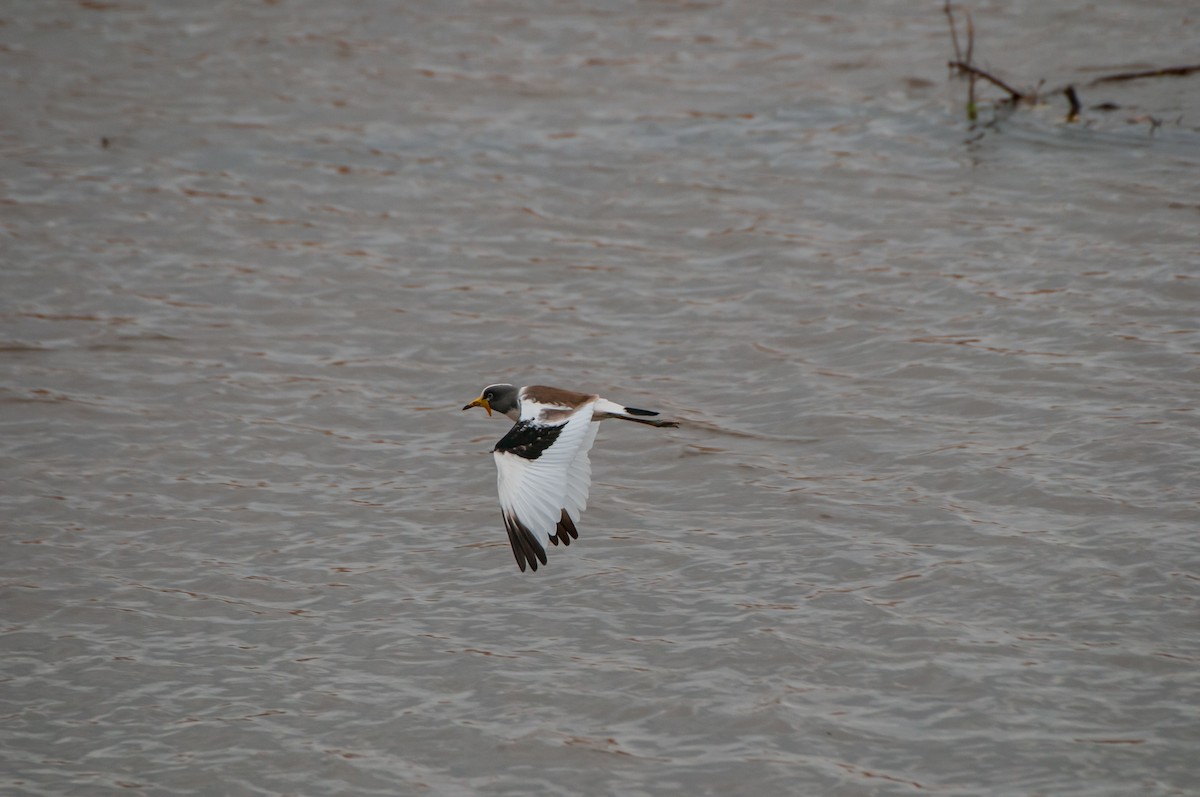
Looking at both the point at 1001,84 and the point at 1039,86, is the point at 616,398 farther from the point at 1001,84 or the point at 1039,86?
the point at 1039,86

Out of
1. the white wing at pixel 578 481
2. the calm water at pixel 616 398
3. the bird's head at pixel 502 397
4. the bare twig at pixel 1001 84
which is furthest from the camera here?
the bare twig at pixel 1001 84

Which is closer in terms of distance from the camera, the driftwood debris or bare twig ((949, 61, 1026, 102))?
bare twig ((949, 61, 1026, 102))

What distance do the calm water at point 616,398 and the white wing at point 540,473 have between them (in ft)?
1.85

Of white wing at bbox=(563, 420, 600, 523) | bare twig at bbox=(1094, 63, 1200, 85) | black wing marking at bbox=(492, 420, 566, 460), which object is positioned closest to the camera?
black wing marking at bbox=(492, 420, 566, 460)

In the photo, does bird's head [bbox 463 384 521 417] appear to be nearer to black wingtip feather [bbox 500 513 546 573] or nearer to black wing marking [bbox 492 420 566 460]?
black wing marking [bbox 492 420 566 460]

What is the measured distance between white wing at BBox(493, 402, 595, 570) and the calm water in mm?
→ 565

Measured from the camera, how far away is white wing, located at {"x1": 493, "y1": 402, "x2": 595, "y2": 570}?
22.0 feet

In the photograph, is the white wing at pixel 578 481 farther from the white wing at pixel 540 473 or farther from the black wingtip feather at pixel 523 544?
the black wingtip feather at pixel 523 544

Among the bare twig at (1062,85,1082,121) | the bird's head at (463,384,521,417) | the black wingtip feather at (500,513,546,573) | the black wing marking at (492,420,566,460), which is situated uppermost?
the bare twig at (1062,85,1082,121)

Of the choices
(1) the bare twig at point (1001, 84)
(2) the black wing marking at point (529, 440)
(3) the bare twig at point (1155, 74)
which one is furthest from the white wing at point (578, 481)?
(3) the bare twig at point (1155, 74)

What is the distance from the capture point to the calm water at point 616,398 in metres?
6.21

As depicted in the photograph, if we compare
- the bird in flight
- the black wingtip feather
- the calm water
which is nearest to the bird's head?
the bird in flight

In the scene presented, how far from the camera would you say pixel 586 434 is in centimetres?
731

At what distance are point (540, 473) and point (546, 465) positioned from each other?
0.07 meters
